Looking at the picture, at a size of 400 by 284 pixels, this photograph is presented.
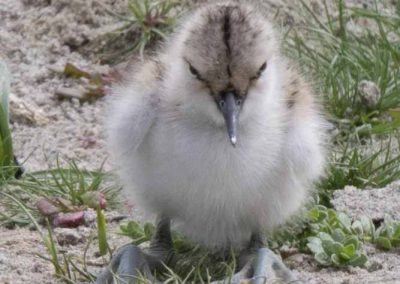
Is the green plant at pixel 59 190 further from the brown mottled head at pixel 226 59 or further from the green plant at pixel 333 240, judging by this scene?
the brown mottled head at pixel 226 59

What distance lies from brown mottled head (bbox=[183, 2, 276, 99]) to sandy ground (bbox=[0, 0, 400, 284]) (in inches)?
24.7

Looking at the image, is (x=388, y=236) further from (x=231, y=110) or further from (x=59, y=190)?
(x=59, y=190)

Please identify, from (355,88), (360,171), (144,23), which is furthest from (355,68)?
(144,23)

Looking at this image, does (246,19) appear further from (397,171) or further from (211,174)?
(397,171)

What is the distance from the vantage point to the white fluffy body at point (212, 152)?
338 centimetres

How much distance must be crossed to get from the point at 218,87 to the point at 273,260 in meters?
0.56

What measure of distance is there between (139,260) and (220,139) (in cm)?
42

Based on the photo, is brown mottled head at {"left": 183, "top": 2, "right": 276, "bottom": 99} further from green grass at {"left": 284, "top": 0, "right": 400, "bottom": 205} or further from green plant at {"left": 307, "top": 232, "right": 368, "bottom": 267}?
green grass at {"left": 284, "top": 0, "right": 400, "bottom": 205}

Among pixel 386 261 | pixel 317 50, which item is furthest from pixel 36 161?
pixel 386 261

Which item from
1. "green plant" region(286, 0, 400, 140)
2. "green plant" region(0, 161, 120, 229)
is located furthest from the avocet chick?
"green plant" region(286, 0, 400, 140)

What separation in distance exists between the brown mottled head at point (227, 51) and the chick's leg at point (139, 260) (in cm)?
54

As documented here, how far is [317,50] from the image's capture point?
5.07 meters

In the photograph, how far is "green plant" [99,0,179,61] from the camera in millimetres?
5219

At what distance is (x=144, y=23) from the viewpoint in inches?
207
